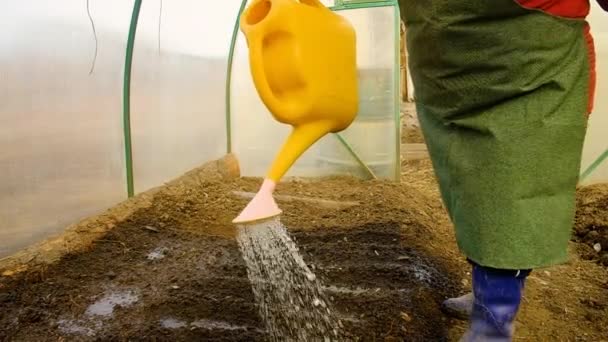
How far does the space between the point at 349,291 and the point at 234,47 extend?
2029 millimetres

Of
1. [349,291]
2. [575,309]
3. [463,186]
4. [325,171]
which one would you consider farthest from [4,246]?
[325,171]

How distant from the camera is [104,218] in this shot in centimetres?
178

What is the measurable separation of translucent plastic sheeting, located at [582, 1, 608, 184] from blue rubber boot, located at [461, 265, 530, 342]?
85.9 inches

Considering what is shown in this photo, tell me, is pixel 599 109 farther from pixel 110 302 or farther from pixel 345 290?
pixel 110 302

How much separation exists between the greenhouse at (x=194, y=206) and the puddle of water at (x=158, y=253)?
2cm

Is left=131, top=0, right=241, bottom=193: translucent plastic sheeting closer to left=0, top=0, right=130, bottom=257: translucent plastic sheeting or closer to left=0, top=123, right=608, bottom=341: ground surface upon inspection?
left=0, top=0, right=130, bottom=257: translucent plastic sheeting

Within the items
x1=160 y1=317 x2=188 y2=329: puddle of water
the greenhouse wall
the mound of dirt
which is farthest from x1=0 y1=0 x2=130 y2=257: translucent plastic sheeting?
the mound of dirt

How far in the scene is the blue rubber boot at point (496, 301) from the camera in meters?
0.82

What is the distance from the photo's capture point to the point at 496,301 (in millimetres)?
832

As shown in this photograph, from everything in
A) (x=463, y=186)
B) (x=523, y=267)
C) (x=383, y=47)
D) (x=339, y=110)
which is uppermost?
(x=383, y=47)

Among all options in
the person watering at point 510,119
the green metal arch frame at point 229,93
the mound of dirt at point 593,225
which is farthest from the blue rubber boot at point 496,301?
the green metal arch frame at point 229,93

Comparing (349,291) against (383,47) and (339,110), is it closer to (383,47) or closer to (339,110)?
(339,110)

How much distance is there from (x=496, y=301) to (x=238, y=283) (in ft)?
2.27

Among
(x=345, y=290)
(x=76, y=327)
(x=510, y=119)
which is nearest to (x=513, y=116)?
(x=510, y=119)
